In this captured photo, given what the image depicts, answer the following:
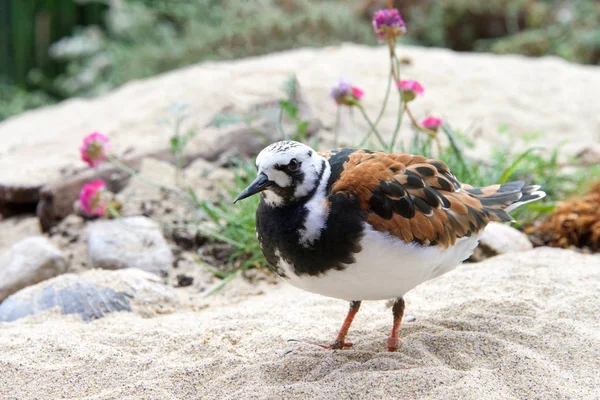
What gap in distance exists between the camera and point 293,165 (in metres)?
2.65

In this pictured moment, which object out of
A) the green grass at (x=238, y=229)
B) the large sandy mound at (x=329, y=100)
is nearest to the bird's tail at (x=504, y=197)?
the green grass at (x=238, y=229)

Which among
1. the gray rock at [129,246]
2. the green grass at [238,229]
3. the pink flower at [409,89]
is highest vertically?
the pink flower at [409,89]

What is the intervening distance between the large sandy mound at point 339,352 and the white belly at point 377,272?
1.10ft

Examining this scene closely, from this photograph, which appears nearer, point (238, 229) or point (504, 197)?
point (504, 197)

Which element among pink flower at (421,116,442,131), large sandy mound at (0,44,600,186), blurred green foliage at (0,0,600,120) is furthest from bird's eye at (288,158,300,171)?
blurred green foliage at (0,0,600,120)

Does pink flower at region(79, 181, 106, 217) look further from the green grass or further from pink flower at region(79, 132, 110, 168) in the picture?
the green grass

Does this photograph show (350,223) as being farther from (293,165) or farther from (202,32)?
(202,32)

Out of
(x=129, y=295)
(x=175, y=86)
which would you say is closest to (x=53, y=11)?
(x=175, y=86)

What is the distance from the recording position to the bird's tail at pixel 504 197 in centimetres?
316

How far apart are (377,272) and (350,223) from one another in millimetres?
217

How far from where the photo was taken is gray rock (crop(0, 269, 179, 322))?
3.69m

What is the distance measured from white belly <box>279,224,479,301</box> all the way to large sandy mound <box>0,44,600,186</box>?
294 cm

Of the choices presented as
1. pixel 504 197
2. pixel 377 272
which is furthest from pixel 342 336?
pixel 504 197

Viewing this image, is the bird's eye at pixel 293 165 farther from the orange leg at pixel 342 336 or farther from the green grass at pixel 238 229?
the green grass at pixel 238 229
